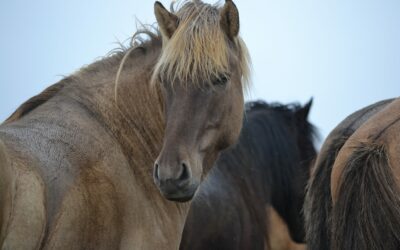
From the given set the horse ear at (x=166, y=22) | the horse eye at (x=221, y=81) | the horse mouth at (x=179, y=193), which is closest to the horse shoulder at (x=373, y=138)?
the horse mouth at (x=179, y=193)

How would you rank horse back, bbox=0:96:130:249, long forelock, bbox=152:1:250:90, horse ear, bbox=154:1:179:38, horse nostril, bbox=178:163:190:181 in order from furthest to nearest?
horse ear, bbox=154:1:179:38, long forelock, bbox=152:1:250:90, horse nostril, bbox=178:163:190:181, horse back, bbox=0:96:130:249

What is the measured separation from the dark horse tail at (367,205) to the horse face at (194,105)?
3.63ft

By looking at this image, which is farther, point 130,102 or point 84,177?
point 130,102

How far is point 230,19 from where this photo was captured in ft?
16.4

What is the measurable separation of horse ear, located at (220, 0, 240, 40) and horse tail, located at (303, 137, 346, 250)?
1.28m

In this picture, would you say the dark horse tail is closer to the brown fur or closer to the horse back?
the brown fur

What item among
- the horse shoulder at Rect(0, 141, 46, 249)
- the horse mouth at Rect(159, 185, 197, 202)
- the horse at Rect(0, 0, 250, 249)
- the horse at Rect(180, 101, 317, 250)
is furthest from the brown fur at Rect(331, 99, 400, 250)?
the horse at Rect(180, 101, 317, 250)

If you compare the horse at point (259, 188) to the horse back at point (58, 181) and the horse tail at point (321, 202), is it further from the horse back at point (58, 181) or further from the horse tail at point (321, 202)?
the horse tail at point (321, 202)

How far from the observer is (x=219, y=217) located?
21.7 feet

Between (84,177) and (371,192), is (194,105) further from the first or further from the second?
(371,192)

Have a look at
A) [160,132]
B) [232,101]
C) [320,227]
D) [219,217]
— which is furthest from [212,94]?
[219,217]

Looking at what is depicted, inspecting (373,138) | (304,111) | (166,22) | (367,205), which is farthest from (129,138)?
(304,111)

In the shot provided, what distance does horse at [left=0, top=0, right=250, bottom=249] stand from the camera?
380 centimetres

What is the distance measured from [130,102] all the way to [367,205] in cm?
227
